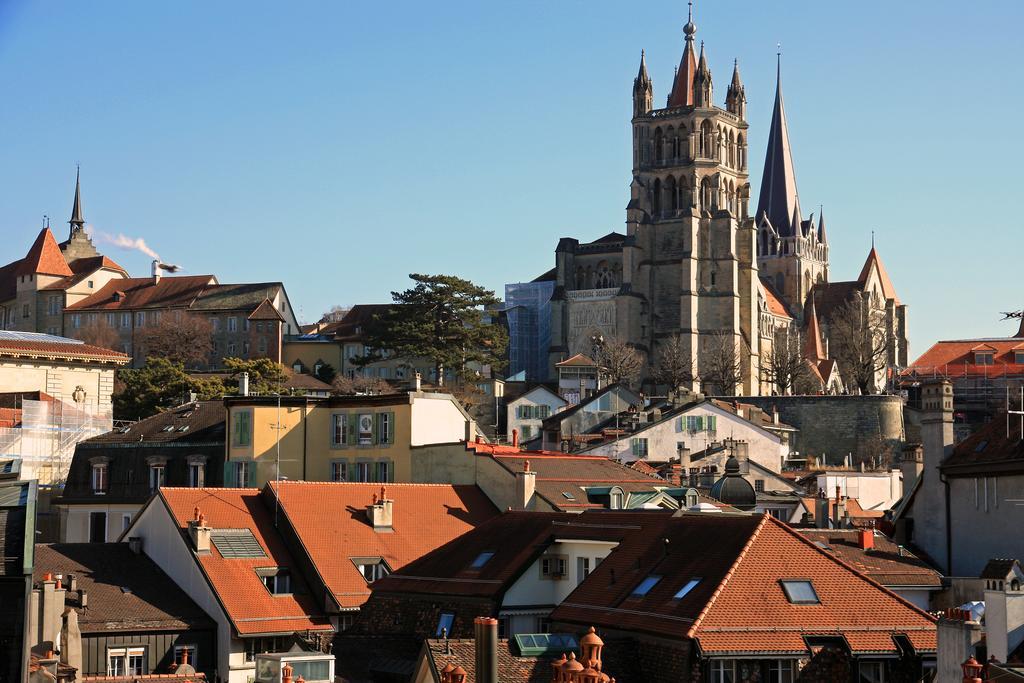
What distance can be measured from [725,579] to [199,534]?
13512 mm

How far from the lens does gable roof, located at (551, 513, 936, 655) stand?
88.4ft

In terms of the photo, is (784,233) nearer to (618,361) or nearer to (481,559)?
(618,361)

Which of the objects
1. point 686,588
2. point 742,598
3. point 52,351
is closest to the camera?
point 742,598

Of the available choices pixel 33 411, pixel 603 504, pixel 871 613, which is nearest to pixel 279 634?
pixel 603 504

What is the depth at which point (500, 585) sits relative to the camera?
3250 centimetres

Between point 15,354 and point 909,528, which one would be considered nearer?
point 909,528

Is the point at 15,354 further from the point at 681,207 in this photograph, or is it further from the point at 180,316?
the point at 681,207

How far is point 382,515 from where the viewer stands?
3950 cm

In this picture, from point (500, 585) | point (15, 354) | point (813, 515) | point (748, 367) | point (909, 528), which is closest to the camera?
point (500, 585)

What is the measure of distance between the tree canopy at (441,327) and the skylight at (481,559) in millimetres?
81798

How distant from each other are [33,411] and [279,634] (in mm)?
35400

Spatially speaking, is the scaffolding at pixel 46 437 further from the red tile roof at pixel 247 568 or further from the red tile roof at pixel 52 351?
the red tile roof at pixel 247 568

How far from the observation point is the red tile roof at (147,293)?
142 m

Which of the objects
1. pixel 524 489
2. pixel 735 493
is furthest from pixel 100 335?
pixel 735 493
